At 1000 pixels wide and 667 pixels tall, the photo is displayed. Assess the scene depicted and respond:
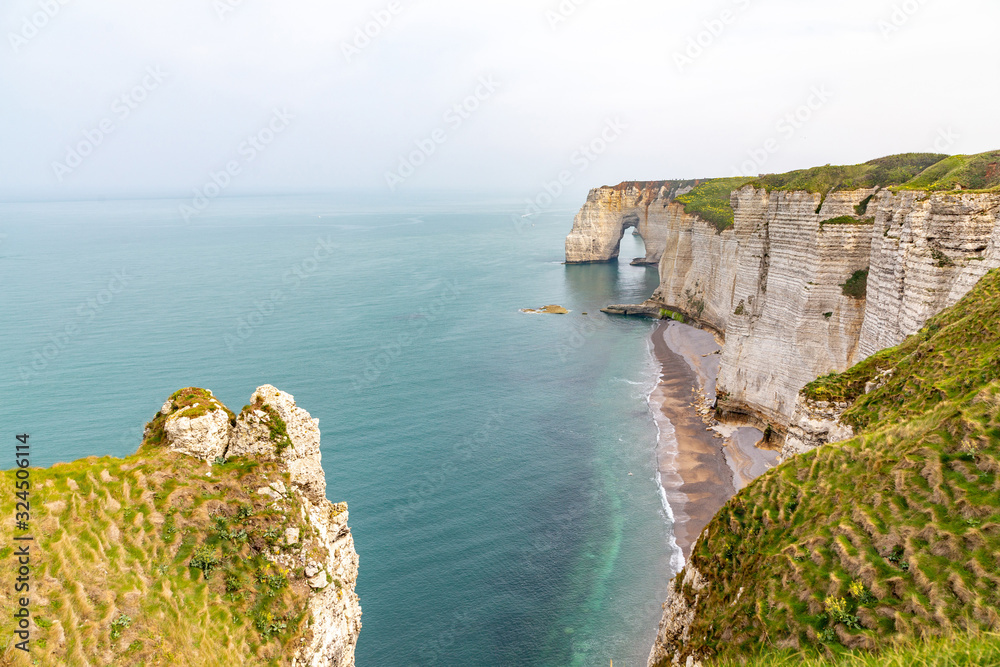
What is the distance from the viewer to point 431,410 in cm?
4541

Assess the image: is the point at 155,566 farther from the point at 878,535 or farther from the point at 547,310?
the point at 547,310

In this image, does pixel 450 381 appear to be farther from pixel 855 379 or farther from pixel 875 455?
pixel 875 455

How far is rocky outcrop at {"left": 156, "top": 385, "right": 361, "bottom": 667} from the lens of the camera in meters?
14.4

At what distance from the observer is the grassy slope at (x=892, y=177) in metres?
30.9

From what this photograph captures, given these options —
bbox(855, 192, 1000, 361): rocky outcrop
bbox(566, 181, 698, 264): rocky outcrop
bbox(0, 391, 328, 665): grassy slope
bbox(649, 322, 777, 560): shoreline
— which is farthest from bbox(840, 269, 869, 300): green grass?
bbox(566, 181, 698, 264): rocky outcrop

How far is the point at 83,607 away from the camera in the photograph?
11258 millimetres

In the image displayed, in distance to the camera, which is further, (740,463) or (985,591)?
(740,463)

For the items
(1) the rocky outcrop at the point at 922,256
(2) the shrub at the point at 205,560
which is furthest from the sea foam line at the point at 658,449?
(2) the shrub at the point at 205,560

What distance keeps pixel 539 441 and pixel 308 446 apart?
2656 cm

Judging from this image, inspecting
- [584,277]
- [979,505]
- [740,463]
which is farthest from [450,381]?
[584,277]

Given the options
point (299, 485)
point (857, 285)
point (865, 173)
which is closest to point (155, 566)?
point (299, 485)

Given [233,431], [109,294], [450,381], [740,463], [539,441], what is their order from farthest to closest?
[109,294]
[450,381]
[539,441]
[740,463]
[233,431]
